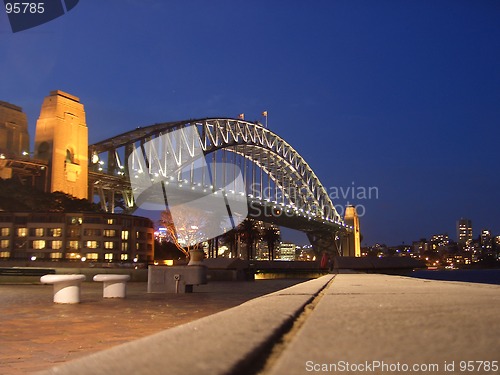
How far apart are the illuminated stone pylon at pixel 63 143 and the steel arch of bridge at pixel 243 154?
5.41 m

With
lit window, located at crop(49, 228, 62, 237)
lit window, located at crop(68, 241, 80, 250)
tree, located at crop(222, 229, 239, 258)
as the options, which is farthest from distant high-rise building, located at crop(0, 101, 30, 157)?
tree, located at crop(222, 229, 239, 258)

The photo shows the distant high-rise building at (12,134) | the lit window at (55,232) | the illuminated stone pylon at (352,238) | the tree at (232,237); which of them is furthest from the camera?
the illuminated stone pylon at (352,238)

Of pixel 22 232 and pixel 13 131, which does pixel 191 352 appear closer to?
pixel 22 232

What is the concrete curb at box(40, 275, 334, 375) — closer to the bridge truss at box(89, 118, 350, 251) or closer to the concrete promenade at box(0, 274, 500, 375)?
the concrete promenade at box(0, 274, 500, 375)

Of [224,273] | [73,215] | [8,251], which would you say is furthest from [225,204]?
[224,273]

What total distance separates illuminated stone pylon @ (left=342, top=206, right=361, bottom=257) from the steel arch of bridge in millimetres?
2360

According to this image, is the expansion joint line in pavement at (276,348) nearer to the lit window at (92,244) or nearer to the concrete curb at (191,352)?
the concrete curb at (191,352)

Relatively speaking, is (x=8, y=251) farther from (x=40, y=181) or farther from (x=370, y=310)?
(x=370, y=310)

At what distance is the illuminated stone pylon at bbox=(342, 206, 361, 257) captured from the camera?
337 feet

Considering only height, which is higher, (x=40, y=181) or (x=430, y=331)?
(x=40, y=181)

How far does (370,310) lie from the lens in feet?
9.86

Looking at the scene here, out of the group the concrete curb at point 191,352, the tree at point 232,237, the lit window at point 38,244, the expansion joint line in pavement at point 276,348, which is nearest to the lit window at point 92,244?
the lit window at point 38,244

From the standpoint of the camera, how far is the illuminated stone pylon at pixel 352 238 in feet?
337

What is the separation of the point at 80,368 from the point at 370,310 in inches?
78.1
